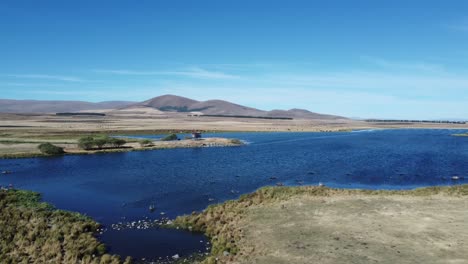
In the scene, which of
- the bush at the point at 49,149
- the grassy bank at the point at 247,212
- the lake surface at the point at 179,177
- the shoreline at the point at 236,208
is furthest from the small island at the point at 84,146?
the grassy bank at the point at 247,212

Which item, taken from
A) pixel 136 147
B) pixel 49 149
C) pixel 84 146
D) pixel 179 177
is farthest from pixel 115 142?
pixel 179 177

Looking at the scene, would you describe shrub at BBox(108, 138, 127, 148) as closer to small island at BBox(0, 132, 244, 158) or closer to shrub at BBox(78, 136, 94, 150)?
small island at BBox(0, 132, 244, 158)

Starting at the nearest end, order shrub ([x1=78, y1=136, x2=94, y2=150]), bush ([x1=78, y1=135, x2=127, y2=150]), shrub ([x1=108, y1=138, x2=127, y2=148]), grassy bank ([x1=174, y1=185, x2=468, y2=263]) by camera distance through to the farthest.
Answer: grassy bank ([x1=174, y1=185, x2=468, y2=263]) → shrub ([x1=78, y1=136, x2=94, y2=150]) → bush ([x1=78, y1=135, x2=127, y2=150]) → shrub ([x1=108, y1=138, x2=127, y2=148])

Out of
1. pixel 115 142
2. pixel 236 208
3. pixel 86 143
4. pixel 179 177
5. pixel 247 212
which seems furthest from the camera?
pixel 115 142

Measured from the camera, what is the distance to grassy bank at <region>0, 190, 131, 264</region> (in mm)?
24547

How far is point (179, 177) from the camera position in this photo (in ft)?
189

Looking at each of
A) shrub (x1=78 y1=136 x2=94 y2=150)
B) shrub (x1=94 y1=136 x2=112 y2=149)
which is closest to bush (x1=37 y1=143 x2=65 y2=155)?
shrub (x1=78 y1=136 x2=94 y2=150)

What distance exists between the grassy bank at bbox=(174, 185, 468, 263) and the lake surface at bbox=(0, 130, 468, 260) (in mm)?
1946

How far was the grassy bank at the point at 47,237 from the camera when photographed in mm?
24547

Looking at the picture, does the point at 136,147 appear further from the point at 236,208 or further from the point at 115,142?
the point at 236,208

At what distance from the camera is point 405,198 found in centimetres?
3797

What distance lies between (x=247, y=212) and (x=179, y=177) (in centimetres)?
2580

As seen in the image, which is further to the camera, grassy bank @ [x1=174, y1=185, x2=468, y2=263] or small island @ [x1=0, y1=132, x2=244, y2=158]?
small island @ [x1=0, y1=132, x2=244, y2=158]

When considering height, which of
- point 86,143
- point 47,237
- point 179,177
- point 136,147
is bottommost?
point 179,177
